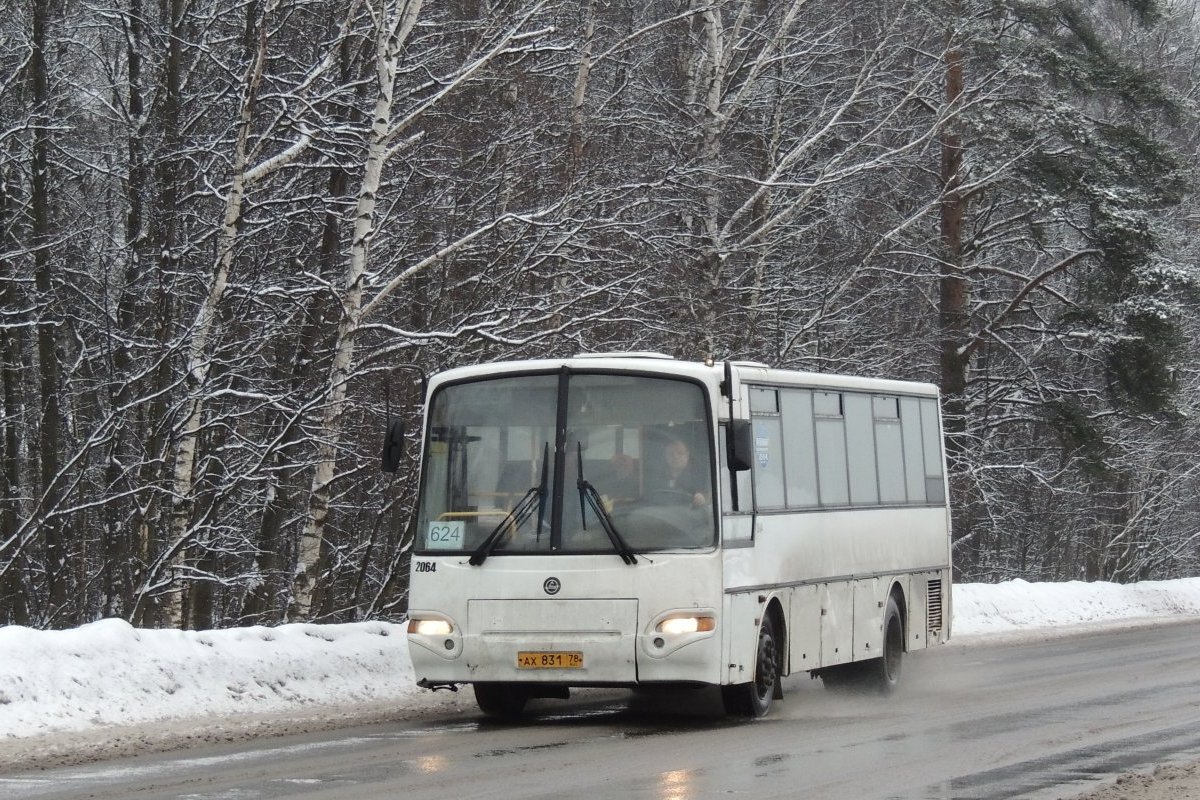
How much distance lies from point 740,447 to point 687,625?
1.36m

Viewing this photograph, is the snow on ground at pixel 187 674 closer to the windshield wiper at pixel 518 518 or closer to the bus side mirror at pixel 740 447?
the windshield wiper at pixel 518 518

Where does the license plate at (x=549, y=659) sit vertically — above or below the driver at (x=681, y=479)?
below

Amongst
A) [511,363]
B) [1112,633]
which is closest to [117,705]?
[511,363]

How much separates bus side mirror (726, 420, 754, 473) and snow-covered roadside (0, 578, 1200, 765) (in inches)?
130

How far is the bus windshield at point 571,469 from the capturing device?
13.9m

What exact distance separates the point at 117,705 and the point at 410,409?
33.6ft

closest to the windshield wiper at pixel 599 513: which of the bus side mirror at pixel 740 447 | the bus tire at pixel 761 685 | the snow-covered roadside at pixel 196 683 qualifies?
the bus side mirror at pixel 740 447

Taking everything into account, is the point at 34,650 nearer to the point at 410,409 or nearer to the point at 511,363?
the point at 511,363

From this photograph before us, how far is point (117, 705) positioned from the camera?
1302 cm

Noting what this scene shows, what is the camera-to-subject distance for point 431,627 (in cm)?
1412

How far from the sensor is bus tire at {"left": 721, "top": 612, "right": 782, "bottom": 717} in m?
14.5

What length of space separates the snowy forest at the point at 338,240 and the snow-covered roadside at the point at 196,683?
399 cm

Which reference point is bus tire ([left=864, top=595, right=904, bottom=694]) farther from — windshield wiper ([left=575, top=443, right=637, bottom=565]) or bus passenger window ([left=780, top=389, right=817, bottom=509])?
windshield wiper ([left=575, top=443, right=637, bottom=565])

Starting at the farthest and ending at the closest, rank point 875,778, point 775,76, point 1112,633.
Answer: point 775,76 < point 1112,633 < point 875,778
